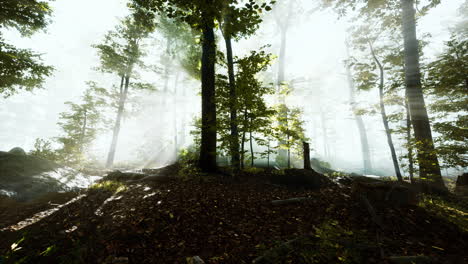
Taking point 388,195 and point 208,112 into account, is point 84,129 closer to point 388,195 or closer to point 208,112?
point 208,112

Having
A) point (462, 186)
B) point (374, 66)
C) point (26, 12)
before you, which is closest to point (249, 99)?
point (374, 66)

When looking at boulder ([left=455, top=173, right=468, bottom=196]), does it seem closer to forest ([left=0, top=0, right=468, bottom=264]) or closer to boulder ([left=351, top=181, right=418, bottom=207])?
forest ([left=0, top=0, right=468, bottom=264])

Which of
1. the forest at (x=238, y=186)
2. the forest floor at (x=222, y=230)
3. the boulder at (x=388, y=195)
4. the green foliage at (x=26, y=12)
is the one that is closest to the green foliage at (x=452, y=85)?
the forest at (x=238, y=186)

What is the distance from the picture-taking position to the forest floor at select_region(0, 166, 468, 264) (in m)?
2.87

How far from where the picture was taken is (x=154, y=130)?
20859 millimetres

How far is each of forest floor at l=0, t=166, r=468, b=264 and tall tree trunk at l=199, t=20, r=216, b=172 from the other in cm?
183

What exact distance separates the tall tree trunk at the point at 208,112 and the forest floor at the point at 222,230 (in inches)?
71.9

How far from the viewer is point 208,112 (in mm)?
7141

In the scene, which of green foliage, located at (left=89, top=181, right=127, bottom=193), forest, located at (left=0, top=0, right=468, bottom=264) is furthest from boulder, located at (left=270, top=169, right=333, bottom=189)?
green foliage, located at (left=89, top=181, right=127, bottom=193)

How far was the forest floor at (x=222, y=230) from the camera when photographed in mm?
2865

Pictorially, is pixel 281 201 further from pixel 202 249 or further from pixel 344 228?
pixel 202 249

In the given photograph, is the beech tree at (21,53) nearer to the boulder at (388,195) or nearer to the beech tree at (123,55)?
the beech tree at (123,55)

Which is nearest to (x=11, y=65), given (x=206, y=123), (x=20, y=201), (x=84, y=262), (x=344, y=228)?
(x=20, y=201)

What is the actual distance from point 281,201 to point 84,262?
428 centimetres
